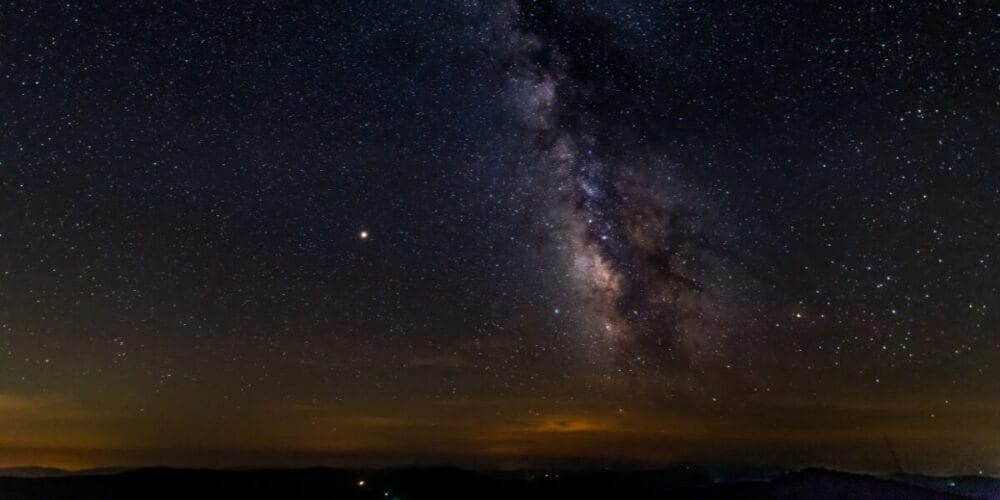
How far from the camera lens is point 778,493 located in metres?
32.9

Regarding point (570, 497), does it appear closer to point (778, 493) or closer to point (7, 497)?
point (778, 493)

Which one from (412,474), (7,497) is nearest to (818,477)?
(7,497)

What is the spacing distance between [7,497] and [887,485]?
202ft

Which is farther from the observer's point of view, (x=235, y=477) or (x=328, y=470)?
(x=328, y=470)

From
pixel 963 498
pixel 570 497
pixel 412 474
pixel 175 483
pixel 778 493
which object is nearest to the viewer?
pixel 963 498

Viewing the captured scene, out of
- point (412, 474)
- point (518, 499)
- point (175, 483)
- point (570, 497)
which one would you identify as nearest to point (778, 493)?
point (570, 497)

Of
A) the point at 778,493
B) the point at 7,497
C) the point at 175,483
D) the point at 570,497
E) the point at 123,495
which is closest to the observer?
the point at 778,493

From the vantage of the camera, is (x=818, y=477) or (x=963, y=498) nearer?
(x=963, y=498)

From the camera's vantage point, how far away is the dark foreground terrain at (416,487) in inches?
1253

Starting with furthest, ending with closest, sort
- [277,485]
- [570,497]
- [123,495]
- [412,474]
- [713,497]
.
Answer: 1. [412,474]
2. [277,485]
3. [123,495]
4. [570,497]
5. [713,497]

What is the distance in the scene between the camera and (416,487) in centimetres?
→ 9725

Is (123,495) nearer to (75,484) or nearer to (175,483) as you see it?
(75,484)

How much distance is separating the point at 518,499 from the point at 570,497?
617cm

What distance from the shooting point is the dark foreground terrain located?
104 ft
